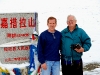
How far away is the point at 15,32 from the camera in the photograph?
555 cm

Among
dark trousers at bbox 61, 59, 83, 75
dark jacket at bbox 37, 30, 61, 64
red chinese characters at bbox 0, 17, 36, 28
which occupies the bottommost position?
dark trousers at bbox 61, 59, 83, 75

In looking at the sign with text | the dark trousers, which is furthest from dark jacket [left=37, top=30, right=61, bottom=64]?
the sign with text

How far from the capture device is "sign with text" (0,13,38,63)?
5496 millimetres

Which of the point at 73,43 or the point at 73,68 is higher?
the point at 73,43

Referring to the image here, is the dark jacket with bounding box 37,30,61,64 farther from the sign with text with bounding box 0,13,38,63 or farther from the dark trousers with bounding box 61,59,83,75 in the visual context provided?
the sign with text with bounding box 0,13,38,63

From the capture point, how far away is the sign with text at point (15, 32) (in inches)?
216

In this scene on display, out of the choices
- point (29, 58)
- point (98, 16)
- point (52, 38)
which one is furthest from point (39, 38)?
point (98, 16)

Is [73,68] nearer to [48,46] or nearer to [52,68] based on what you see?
[52,68]

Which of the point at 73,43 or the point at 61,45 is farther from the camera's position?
the point at 61,45

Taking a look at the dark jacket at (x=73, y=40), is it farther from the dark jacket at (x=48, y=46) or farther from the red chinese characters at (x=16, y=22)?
the red chinese characters at (x=16, y=22)

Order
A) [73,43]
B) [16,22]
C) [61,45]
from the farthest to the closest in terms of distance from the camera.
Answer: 1. [16,22]
2. [61,45]
3. [73,43]

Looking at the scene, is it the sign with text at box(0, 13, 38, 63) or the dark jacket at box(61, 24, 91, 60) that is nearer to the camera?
the dark jacket at box(61, 24, 91, 60)

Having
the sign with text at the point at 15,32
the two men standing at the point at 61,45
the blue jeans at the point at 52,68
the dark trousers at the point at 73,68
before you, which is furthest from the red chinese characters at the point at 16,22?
the dark trousers at the point at 73,68

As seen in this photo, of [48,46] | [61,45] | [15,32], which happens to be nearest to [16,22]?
[15,32]
